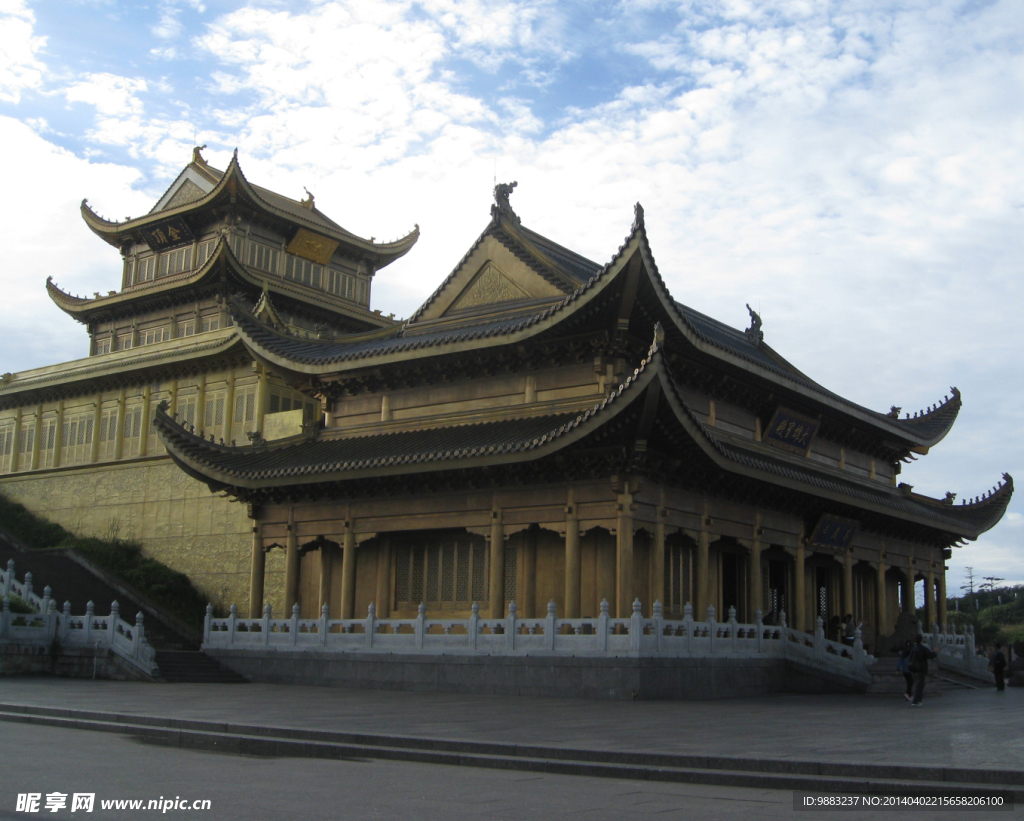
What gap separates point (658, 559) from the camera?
21500 mm

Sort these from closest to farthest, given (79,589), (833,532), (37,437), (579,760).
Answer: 1. (579,760)
2. (833,532)
3. (79,589)
4. (37,437)

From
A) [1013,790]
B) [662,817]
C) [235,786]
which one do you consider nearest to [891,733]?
[1013,790]

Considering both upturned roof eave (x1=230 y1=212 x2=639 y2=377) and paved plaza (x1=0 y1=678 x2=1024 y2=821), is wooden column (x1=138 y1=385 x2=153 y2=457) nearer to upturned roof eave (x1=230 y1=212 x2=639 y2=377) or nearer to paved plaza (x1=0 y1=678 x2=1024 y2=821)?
upturned roof eave (x1=230 y1=212 x2=639 y2=377)

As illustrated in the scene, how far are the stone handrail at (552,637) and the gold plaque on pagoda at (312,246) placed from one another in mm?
26111

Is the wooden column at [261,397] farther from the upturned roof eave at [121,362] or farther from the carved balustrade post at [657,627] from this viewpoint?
the carved balustrade post at [657,627]

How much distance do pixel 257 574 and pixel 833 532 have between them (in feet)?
49.0

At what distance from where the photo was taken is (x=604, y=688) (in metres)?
18.9

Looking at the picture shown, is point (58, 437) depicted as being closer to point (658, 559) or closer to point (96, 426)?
point (96, 426)

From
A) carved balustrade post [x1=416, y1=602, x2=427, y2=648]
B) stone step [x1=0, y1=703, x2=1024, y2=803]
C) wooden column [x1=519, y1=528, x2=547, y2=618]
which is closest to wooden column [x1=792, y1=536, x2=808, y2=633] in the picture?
wooden column [x1=519, y1=528, x2=547, y2=618]

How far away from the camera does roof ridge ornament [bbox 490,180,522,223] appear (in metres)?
26.6

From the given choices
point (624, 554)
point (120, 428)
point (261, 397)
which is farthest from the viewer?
point (120, 428)

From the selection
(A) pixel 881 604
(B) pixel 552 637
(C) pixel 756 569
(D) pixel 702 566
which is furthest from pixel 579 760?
(A) pixel 881 604

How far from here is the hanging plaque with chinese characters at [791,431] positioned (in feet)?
90.5

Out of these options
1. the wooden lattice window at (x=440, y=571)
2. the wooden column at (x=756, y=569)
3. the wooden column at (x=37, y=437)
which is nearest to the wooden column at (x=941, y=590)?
the wooden column at (x=756, y=569)
